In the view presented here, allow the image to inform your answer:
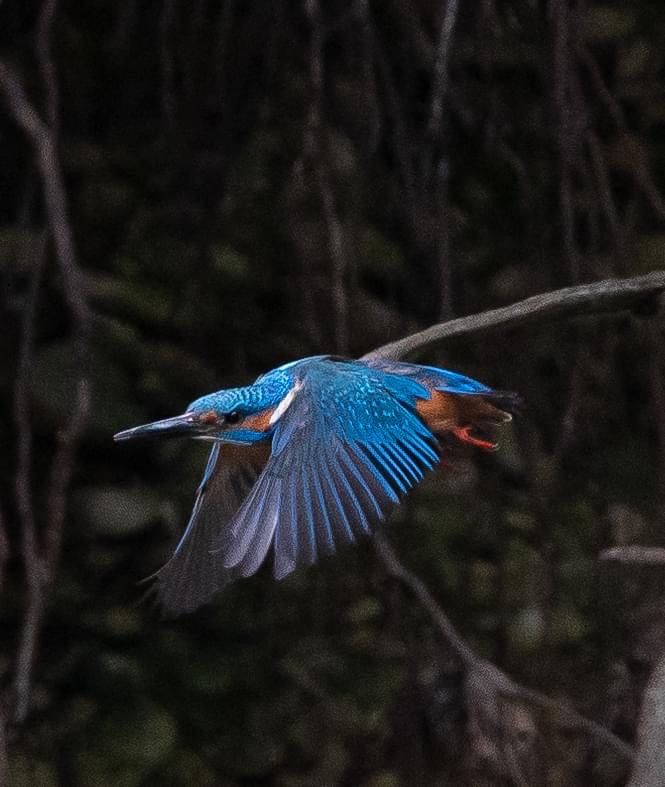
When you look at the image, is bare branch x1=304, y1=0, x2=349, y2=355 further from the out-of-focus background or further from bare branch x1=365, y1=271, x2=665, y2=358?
bare branch x1=365, y1=271, x2=665, y2=358

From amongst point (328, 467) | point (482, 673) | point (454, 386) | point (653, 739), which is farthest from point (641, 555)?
point (482, 673)

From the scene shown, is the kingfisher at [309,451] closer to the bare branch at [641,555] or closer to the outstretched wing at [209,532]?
the outstretched wing at [209,532]

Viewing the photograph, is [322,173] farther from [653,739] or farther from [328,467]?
[653,739]

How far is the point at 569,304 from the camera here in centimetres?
156

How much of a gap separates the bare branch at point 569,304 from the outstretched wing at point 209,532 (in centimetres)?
26

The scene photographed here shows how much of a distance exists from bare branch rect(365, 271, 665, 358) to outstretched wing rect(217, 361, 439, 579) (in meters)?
0.10

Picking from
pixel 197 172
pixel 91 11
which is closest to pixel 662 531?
pixel 197 172

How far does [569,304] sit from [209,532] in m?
0.46

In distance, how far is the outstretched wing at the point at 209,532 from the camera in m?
1.50

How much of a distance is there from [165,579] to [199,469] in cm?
73

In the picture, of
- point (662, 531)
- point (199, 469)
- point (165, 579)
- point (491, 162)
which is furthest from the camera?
point (491, 162)

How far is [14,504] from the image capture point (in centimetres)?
237

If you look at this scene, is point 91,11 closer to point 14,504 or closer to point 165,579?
point 14,504

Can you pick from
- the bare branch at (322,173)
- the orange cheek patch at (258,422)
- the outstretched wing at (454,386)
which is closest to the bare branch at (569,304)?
the outstretched wing at (454,386)
